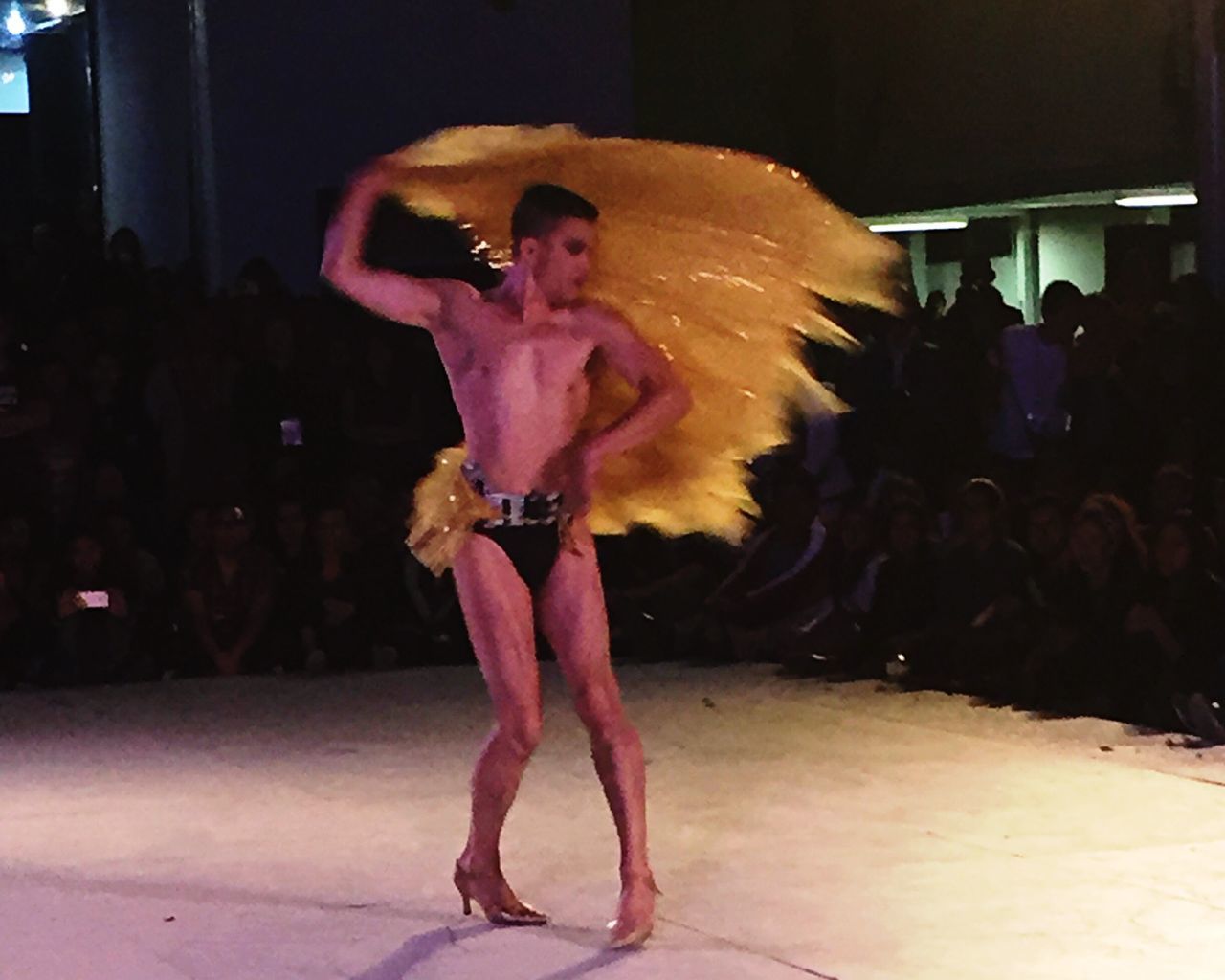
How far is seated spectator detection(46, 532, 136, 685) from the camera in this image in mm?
10352

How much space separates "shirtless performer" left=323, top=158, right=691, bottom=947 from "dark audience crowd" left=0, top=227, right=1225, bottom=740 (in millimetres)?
4027

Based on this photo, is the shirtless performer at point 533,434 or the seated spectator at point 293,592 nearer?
the shirtless performer at point 533,434

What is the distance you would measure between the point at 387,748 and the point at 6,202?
7731 millimetres

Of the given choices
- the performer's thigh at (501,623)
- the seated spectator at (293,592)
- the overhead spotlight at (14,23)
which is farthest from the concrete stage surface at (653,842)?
the overhead spotlight at (14,23)

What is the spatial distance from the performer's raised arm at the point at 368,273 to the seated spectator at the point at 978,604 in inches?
179

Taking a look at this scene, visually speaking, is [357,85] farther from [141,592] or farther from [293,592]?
[141,592]

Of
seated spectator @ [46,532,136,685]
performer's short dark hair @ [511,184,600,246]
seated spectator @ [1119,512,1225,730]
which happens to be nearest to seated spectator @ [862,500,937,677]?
seated spectator @ [1119,512,1225,730]

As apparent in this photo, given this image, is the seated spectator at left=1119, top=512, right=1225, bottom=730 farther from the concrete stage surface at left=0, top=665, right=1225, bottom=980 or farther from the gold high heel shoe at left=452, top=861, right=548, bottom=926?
the gold high heel shoe at left=452, top=861, right=548, bottom=926

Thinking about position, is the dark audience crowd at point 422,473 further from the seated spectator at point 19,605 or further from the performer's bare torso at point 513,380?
the performer's bare torso at point 513,380

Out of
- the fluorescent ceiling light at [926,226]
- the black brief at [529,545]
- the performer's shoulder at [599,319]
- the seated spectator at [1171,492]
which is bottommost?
the seated spectator at [1171,492]

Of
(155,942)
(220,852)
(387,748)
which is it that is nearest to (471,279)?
(387,748)

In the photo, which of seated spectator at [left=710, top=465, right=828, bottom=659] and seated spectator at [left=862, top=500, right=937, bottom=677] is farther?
seated spectator at [left=710, top=465, right=828, bottom=659]

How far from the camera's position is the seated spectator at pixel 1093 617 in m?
8.73

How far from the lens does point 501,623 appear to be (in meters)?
5.25
